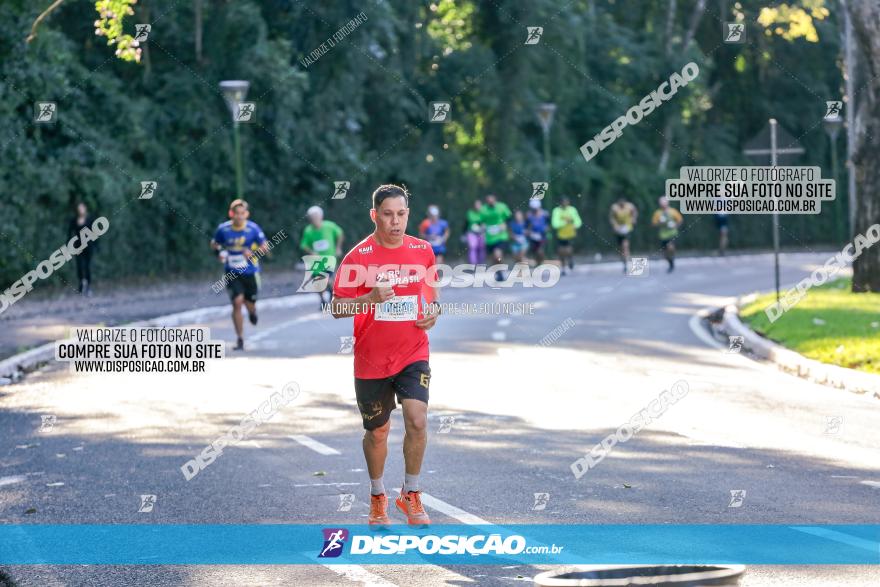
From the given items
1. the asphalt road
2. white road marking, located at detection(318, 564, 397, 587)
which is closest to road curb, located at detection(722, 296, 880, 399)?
the asphalt road

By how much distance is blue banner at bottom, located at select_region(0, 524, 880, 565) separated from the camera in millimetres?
7273

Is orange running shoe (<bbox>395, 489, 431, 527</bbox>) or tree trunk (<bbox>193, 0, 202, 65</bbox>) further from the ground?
tree trunk (<bbox>193, 0, 202, 65</bbox>)

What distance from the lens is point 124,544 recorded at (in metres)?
8.05

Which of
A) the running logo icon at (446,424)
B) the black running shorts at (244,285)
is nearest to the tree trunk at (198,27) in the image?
the black running shorts at (244,285)

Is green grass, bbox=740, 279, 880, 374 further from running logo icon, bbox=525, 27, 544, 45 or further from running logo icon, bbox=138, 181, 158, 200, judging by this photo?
running logo icon, bbox=525, 27, 544, 45

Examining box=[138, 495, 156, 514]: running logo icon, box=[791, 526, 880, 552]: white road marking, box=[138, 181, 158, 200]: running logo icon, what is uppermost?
box=[138, 181, 158, 200]: running logo icon

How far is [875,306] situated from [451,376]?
26.8 ft

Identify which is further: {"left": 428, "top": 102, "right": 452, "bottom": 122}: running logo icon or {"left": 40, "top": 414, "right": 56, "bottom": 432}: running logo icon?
{"left": 428, "top": 102, "right": 452, "bottom": 122}: running logo icon

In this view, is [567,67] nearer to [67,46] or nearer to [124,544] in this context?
[67,46]

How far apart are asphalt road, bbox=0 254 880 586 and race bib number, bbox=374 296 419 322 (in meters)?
1.12

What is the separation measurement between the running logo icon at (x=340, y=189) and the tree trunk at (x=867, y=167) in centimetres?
1661

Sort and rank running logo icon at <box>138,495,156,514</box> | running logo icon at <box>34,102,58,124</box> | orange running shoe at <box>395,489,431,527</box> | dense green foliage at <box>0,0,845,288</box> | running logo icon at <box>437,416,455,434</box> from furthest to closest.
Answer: dense green foliage at <box>0,0,845,288</box>
running logo icon at <box>34,102,58,124</box>
running logo icon at <box>437,416,455,434</box>
running logo icon at <box>138,495,156,514</box>
orange running shoe at <box>395,489,431,527</box>

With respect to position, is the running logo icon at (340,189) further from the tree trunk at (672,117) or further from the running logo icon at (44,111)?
the tree trunk at (672,117)

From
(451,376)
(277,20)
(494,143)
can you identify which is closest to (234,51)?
(277,20)
